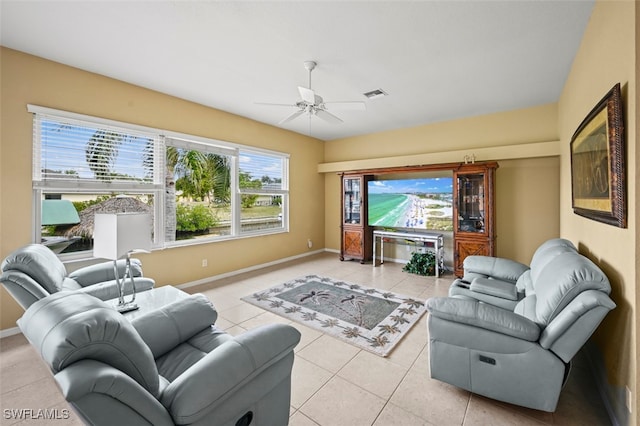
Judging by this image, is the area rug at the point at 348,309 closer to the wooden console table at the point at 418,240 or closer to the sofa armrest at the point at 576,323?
the sofa armrest at the point at 576,323

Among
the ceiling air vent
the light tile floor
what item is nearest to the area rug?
the light tile floor

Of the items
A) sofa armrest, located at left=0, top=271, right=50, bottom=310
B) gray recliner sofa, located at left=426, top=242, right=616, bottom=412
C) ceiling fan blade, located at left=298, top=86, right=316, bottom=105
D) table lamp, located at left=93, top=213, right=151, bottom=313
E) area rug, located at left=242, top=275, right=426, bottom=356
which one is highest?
ceiling fan blade, located at left=298, top=86, right=316, bottom=105

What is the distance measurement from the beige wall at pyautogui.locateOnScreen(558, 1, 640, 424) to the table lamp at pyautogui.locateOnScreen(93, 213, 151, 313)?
310cm

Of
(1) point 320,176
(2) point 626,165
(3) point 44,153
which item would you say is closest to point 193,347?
(2) point 626,165

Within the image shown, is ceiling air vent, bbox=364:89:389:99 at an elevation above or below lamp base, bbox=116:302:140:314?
above

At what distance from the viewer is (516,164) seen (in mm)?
4520

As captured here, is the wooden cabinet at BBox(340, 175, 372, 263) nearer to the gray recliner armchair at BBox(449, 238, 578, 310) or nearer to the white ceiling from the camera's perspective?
the white ceiling

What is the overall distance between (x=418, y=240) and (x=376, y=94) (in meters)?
2.70

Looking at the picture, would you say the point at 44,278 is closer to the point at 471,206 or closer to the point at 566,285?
the point at 566,285

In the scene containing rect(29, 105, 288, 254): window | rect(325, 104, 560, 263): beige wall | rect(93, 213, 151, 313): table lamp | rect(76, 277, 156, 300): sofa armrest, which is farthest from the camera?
rect(325, 104, 560, 263): beige wall

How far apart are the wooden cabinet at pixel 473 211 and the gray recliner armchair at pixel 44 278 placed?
4.48 m

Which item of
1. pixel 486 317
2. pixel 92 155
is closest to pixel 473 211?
pixel 486 317

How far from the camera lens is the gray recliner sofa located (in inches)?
60.4

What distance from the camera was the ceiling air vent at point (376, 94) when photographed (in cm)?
375
